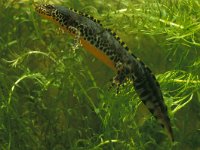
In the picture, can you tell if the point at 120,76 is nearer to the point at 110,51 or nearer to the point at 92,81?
the point at 110,51

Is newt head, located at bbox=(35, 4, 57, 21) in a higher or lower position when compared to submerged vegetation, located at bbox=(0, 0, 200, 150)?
higher

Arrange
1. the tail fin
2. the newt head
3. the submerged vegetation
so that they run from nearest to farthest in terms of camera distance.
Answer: the newt head → the tail fin → the submerged vegetation

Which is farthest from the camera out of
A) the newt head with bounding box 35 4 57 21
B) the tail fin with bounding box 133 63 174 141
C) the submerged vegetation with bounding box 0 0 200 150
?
the submerged vegetation with bounding box 0 0 200 150

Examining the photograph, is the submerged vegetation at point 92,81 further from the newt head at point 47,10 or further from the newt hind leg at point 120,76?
the newt head at point 47,10

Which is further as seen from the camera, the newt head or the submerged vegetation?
the submerged vegetation

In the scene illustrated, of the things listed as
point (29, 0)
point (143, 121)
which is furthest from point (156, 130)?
point (29, 0)

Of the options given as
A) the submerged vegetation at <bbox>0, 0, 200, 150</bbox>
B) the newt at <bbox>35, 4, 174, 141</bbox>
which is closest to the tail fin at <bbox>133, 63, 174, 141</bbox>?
the newt at <bbox>35, 4, 174, 141</bbox>

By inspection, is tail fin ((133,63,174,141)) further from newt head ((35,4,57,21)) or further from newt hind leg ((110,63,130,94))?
newt head ((35,4,57,21))
